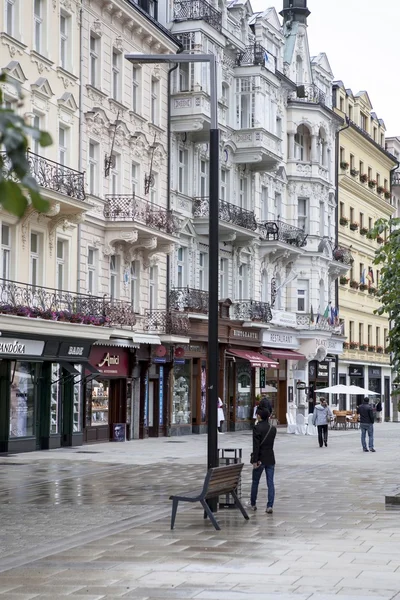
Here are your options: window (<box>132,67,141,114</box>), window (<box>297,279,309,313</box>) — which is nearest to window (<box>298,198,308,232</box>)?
window (<box>297,279,309,313</box>)

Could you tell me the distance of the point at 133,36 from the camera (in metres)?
37.5

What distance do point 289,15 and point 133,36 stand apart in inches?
894

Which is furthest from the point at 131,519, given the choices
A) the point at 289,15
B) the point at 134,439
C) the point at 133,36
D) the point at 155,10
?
the point at 289,15

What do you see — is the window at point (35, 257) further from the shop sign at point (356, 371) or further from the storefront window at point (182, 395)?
the shop sign at point (356, 371)

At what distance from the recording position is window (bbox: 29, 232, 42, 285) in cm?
3020

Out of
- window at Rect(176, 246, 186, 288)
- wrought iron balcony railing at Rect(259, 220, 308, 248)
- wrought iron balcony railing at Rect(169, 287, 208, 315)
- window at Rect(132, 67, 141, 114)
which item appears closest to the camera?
window at Rect(132, 67, 141, 114)

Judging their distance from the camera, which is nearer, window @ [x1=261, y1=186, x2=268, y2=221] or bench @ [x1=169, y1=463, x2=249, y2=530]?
bench @ [x1=169, y1=463, x2=249, y2=530]

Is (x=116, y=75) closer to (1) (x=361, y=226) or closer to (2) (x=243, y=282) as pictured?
(2) (x=243, y=282)

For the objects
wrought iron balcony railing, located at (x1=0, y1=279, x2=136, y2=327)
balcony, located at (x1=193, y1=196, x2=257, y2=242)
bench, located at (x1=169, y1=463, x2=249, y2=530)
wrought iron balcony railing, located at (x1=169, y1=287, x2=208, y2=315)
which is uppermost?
balcony, located at (x1=193, y1=196, x2=257, y2=242)

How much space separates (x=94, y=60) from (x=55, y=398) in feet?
35.8

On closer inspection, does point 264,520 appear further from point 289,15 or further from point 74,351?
point 289,15

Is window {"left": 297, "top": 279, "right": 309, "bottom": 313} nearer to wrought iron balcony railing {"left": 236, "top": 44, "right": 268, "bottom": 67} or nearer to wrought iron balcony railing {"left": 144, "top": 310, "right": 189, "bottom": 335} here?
wrought iron balcony railing {"left": 236, "top": 44, "right": 268, "bottom": 67}

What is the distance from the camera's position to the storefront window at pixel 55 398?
30.9m

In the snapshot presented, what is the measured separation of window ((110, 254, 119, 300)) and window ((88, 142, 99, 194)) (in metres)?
2.65
